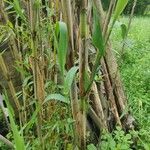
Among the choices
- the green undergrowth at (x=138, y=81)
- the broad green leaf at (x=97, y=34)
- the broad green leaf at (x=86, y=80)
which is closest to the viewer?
the broad green leaf at (x=97, y=34)

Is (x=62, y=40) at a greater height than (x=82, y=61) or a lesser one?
greater

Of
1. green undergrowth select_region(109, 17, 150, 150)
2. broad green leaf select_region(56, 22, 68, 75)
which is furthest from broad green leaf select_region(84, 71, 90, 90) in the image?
green undergrowth select_region(109, 17, 150, 150)

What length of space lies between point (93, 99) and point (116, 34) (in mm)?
3515

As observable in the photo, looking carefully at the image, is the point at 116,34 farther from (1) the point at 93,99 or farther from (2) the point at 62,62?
(2) the point at 62,62

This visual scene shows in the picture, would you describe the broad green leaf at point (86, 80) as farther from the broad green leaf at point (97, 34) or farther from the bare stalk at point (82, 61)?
the broad green leaf at point (97, 34)

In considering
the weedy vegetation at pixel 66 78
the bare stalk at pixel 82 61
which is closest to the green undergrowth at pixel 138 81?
the weedy vegetation at pixel 66 78

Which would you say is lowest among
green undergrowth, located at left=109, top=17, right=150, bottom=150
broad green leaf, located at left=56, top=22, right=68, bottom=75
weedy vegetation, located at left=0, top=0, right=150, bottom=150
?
green undergrowth, located at left=109, top=17, right=150, bottom=150

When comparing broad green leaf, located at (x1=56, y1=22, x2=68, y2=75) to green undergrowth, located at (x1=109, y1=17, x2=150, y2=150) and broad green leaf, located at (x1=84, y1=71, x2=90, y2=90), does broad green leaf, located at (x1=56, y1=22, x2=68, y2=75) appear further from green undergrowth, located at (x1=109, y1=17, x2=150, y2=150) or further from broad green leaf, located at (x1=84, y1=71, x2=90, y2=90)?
green undergrowth, located at (x1=109, y1=17, x2=150, y2=150)

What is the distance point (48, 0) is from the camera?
1.76 m

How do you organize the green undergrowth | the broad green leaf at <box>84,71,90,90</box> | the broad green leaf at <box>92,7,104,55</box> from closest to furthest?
1. the broad green leaf at <box>92,7,104,55</box>
2. the broad green leaf at <box>84,71,90,90</box>
3. the green undergrowth

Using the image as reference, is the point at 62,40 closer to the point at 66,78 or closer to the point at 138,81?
the point at 66,78

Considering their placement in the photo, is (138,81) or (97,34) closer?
(97,34)

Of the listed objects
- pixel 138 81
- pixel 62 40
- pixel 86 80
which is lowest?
pixel 138 81

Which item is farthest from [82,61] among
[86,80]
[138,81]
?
[138,81]
